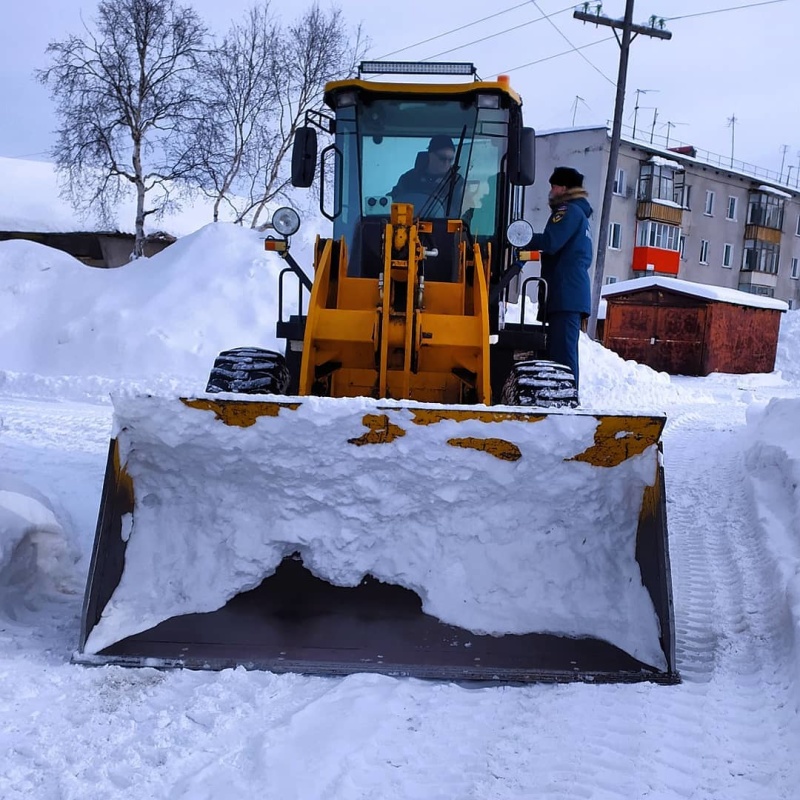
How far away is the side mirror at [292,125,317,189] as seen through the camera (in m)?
5.07

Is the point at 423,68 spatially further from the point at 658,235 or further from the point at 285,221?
the point at 658,235

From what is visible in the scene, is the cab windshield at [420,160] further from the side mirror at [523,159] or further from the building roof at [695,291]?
the building roof at [695,291]

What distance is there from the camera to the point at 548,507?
11.8ft

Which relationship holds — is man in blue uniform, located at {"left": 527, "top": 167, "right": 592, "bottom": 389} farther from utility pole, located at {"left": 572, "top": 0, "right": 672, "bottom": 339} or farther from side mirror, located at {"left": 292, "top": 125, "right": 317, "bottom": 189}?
utility pole, located at {"left": 572, "top": 0, "right": 672, "bottom": 339}

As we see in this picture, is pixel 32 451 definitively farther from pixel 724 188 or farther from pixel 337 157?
pixel 724 188

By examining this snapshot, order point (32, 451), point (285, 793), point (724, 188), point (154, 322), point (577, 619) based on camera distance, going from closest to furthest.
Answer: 1. point (285, 793)
2. point (577, 619)
3. point (32, 451)
4. point (154, 322)
5. point (724, 188)

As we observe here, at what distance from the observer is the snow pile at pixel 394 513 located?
3496mm

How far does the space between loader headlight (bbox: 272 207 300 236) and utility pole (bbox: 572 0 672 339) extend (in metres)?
13.9

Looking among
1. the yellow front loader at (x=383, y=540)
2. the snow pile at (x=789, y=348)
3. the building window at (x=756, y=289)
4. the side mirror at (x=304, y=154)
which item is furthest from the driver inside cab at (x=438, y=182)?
the building window at (x=756, y=289)

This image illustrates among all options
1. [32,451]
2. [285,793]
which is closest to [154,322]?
[32,451]

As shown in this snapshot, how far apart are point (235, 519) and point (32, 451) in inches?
171

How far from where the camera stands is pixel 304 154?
508 cm

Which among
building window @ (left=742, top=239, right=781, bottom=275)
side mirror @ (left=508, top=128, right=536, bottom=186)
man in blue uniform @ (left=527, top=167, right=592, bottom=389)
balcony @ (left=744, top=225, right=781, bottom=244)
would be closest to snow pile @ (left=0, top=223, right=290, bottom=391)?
man in blue uniform @ (left=527, top=167, right=592, bottom=389)

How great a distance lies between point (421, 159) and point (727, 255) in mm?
41387
